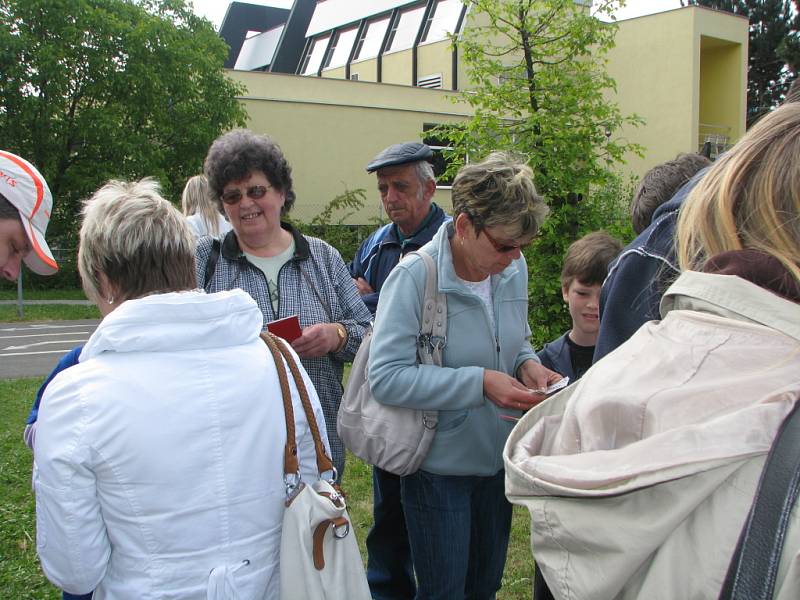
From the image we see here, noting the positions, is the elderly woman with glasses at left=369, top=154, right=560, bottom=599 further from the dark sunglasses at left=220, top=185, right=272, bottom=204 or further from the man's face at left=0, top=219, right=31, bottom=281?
the man's face at left=0, top=219, right=31, bottom=281

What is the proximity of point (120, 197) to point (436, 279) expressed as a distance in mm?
1051

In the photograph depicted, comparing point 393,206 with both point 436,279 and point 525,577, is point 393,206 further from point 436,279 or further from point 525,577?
point 525,577

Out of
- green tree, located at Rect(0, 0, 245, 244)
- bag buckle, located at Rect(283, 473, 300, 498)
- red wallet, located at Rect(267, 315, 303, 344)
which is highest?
green tree, located at Rect(0, 0, 245, 244)

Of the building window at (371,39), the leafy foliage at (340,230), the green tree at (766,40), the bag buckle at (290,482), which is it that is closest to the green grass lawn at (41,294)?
the leafy foliage at (340,230)

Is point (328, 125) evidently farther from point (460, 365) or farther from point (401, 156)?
point (460, 365)

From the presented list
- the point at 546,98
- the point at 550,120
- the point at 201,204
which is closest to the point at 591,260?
the point at 201,204

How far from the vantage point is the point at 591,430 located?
1019 millimetres

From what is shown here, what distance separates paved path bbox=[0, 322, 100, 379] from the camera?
9.39 meters

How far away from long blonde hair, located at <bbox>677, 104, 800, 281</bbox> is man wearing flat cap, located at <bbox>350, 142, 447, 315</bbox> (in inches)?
102

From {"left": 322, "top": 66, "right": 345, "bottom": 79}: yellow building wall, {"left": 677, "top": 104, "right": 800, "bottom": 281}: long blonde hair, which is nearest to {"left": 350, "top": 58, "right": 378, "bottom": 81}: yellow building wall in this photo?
{"left": 322, "top": 66, "right": 345, "bottom": 79}: yellow building wall

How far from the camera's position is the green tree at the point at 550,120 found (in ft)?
19.5

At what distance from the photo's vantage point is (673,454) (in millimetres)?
914

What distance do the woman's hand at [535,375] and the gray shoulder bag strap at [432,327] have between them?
40 centimetres

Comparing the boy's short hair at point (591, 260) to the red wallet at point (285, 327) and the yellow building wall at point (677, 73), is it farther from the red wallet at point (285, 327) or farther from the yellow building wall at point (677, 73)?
the yellow building wall at point (677, 73)
